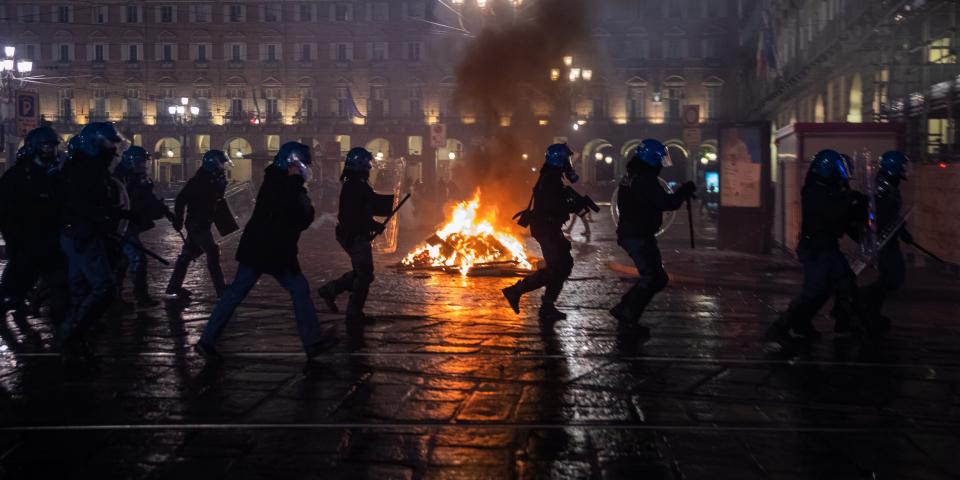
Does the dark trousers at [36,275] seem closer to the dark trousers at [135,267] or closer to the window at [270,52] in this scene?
the dark trousers at [135,267]

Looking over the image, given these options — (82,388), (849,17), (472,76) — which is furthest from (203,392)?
(849,17)

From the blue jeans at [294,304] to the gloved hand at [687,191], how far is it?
295cm

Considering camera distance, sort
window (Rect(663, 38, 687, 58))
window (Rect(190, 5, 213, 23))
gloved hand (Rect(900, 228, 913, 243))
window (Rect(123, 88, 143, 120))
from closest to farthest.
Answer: gloved hand (Rect(900, 228, 913, 243))
window (Rect(663, 38, 687, 58))
window (Rect(190, 5, 213, 23))
window (Rect(123, 88, 143, 120))

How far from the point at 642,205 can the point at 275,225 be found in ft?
9.74

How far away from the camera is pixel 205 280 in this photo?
12633 mm

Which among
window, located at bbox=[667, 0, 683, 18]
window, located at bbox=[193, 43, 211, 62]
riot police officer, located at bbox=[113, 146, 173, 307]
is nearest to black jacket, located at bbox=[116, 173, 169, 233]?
riot police officer, located at bbox=[113, 146, 173, 307]

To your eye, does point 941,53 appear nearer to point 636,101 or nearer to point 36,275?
point 36,275

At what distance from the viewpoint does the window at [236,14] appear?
68750 mm

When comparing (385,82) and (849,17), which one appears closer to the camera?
(849,17)

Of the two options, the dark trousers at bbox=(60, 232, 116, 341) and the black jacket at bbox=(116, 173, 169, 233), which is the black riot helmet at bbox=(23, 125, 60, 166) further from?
the black jacket at bbox=(116, 173, 169, 233)

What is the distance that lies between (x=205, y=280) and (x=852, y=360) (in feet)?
26.7

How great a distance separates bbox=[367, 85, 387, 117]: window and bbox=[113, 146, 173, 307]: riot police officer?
59.0 metres

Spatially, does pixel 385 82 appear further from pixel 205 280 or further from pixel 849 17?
pixel 205 280

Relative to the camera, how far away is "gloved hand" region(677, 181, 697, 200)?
776cm
